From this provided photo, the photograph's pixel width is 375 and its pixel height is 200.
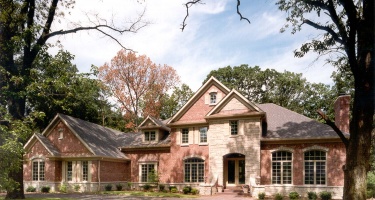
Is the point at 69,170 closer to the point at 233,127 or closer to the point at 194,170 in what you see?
the point at 194,170

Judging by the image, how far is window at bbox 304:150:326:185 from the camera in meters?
22.9

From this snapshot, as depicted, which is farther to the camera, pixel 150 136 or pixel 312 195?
pixel 150 136

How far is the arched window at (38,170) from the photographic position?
92.1 ft

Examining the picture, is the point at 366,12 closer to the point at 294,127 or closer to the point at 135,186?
the point at 294,127

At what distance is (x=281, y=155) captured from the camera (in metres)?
24.2

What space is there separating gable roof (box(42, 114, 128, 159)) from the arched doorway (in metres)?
9.09

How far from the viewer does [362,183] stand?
11.1m

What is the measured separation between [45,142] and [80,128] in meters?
3.02

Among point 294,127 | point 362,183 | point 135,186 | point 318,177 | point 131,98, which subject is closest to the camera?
point 362,183

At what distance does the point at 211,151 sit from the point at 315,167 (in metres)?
7.48

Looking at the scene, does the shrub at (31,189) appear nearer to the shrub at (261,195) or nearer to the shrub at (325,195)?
the shrub at (261,195)

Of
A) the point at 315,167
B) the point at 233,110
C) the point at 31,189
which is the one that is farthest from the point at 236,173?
the point at 31,189

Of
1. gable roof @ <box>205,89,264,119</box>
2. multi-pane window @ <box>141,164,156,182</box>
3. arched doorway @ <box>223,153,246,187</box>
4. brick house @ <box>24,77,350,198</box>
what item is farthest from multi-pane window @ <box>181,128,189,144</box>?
multi-pane window @ <box>141,164,156,182</box>

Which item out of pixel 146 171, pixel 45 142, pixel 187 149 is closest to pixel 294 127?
pixel 187 149
